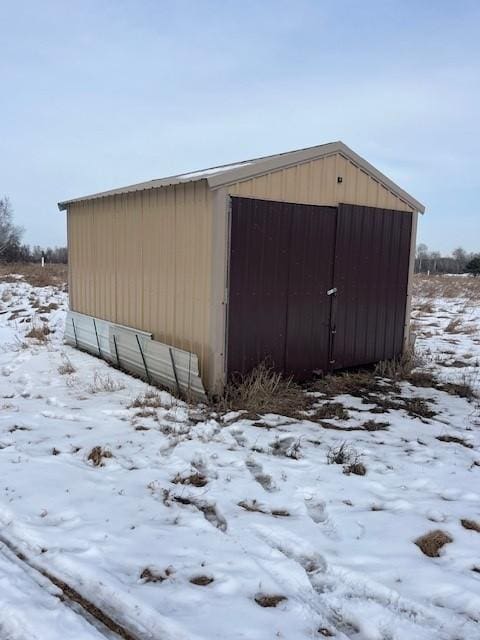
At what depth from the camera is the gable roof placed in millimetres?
5738

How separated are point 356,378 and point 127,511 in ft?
14.7

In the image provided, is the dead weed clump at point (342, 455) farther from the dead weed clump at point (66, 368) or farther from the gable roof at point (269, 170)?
the dead weed clump at point (66, 368)

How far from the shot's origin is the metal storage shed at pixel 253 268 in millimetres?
5988

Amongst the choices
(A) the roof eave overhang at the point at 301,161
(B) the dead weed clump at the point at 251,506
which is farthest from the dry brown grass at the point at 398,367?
(B) the dead weed clump at the point at 251,506

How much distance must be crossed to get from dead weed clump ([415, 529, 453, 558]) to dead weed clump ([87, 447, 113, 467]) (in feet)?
8.02

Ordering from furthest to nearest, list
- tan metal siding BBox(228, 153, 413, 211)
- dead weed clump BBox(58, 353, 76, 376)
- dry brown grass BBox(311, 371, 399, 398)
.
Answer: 1. dead weed clump BBox(58, 353, 76, 376)
2. dry brown grass BBox(311, 371, 399, 398)
3. tan metal siding BBox(228, 153, 413, 211)

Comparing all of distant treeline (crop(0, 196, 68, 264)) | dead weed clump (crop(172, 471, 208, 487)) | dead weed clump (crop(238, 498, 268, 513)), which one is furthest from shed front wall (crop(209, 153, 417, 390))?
distant treeline (crop(0, 196, 68, 264))

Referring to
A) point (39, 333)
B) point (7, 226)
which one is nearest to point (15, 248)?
point (7, 226)

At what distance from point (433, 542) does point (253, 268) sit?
3.76 m

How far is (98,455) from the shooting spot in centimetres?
429

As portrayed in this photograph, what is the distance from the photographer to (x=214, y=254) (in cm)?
582

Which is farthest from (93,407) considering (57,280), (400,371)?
(57,280)

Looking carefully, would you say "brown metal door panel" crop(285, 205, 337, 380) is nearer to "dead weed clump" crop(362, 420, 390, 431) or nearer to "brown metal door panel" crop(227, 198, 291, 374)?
"brown metal door panel" crop(227, 198, 291, 374)

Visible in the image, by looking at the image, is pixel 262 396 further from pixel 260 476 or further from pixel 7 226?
pixel 7 226
